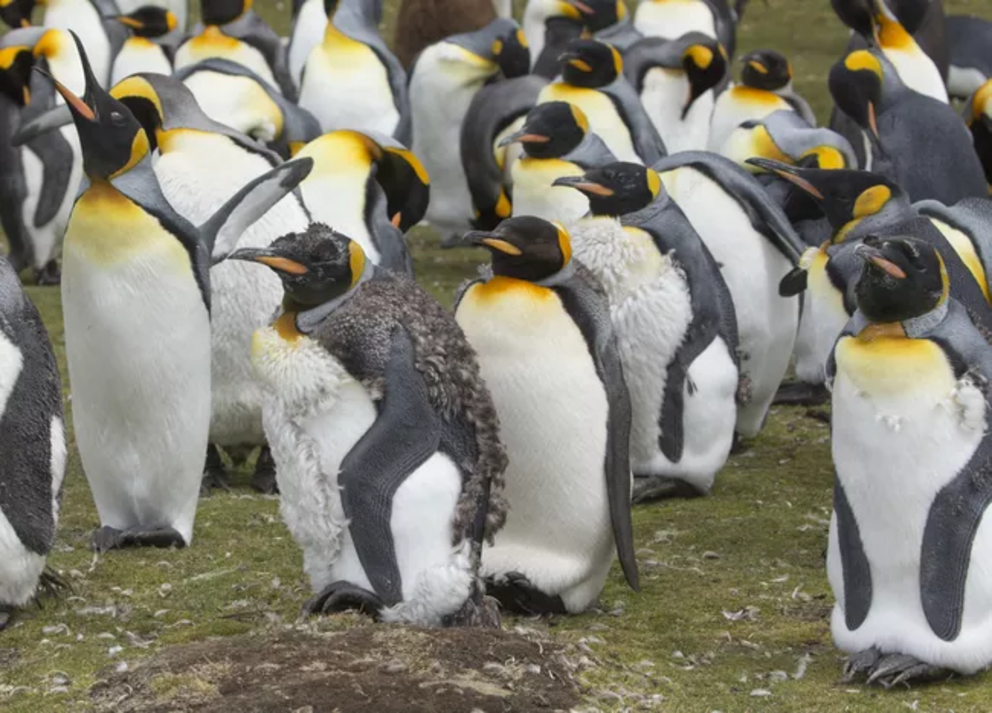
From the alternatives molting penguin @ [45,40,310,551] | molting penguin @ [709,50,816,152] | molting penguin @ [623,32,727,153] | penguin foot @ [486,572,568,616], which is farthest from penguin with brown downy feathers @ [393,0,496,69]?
penguin foot @ [486,572,568,616]

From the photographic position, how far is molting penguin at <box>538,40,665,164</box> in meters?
7.89

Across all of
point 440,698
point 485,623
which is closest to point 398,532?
point 485,623

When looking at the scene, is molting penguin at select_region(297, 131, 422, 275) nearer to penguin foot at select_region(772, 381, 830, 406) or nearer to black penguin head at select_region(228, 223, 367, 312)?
black penguin head at select_region(228, 223, 367, 312)

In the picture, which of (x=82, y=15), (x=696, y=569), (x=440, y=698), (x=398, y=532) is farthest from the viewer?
(x=82, y=15)

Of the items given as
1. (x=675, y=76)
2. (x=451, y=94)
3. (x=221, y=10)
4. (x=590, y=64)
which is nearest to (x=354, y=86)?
(x=221, y=10)

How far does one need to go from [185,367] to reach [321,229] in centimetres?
85

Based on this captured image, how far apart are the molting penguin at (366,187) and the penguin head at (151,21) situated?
3.77m

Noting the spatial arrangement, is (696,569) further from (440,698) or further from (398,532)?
(440,698)

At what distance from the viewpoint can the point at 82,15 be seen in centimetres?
1075

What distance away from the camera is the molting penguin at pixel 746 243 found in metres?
6.54

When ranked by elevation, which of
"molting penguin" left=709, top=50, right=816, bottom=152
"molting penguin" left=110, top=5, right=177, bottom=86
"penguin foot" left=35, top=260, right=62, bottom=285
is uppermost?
"molting penguin" left=709, top=50, right=816, bottom=152

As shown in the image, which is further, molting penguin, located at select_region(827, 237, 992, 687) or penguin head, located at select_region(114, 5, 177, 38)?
penguin head, located at select_region(114, 5, 177, 38)

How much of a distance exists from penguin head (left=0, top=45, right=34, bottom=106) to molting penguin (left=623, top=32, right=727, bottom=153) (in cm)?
280

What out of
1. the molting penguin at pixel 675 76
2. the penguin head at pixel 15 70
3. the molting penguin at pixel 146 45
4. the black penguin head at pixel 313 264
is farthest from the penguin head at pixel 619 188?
→ the molting penguin at pixel 146 45
